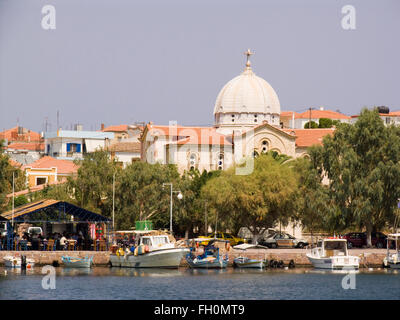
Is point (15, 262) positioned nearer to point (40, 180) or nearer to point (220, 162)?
point (220, 162)

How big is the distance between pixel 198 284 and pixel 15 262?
15.3 metres

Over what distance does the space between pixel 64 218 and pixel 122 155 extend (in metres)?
69.4

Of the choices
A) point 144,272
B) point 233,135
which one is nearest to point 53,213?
point 144,272

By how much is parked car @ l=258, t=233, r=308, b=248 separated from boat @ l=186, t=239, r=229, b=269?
47.9ft

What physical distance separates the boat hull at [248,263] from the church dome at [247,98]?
57.1 meters

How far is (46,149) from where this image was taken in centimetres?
15600

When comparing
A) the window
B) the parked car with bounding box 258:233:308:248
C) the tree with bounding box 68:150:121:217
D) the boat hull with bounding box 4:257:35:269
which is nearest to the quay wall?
the boat hull with bounding box 4:257:35:269

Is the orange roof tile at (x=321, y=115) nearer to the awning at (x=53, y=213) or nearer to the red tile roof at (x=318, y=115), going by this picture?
the red tile roof at (x=318, y=115)

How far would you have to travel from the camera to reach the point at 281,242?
262 feet

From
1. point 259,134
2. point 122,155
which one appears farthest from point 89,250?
point 122,155

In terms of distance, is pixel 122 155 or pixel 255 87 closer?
pixel 255 87

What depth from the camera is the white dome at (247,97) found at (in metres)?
120

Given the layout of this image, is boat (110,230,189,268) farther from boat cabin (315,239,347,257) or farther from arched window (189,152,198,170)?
arched window (189,152,198,170)
